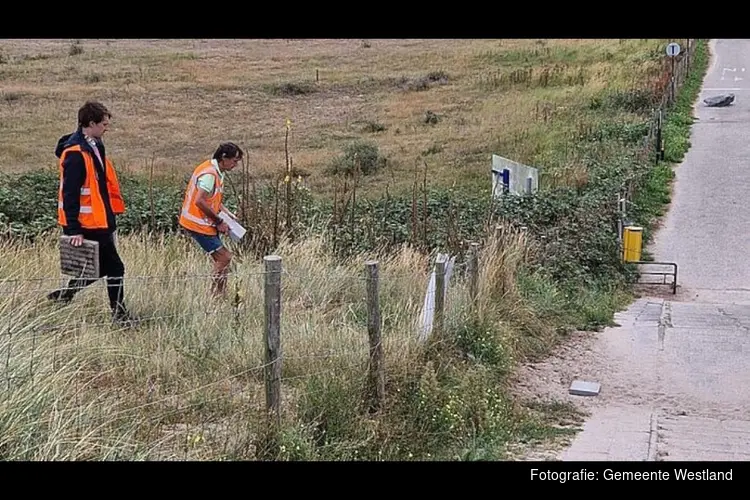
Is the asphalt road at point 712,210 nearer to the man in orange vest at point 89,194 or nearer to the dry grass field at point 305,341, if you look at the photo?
the dry grass field at point 305,341

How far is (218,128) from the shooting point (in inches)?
1198

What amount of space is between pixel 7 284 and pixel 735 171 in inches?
623

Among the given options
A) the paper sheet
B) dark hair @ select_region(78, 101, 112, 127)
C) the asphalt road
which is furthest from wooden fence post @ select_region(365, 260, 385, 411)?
the asphalt road

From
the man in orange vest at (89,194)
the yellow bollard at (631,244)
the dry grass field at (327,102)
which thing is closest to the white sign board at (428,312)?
the man in orange vest at (89,194)

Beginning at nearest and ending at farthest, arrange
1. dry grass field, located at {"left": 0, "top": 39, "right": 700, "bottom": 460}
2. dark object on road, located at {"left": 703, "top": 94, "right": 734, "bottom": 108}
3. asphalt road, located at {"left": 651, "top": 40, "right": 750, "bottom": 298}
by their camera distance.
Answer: dry grass field, located at {"left": 0, "top": 39, "right": 700, "bottom": 460}
asphalt road, located at {"left": 651, "top": 40, "right": 750, "bottom": 298}
dark object on road, located at {"left": 703, "top": 94, "right": 734, "bottom": 108}

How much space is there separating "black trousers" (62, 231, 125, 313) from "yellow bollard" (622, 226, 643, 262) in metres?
7.12

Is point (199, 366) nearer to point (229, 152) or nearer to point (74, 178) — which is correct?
point (74, 178)

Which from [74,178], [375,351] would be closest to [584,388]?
[375,351]

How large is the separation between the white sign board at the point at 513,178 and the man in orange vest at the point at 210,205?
660cm

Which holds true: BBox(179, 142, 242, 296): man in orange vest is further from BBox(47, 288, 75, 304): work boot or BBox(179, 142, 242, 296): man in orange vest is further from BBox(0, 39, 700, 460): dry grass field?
BBox(47, 288, 75, 304): work boot

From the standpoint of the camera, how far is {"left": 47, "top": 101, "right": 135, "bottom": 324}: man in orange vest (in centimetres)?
596
